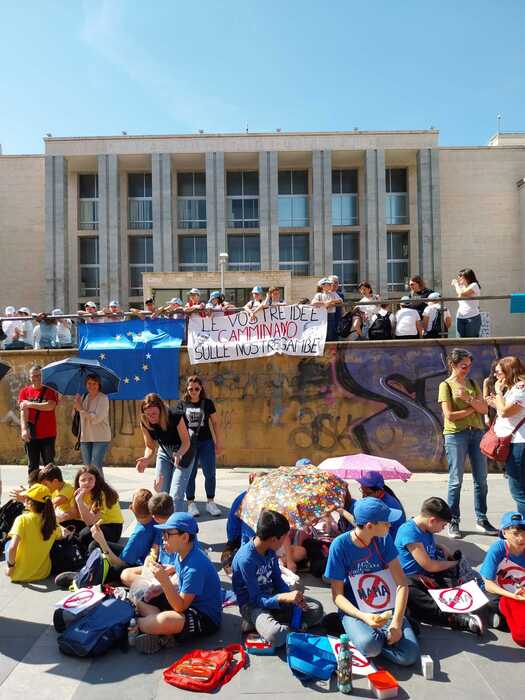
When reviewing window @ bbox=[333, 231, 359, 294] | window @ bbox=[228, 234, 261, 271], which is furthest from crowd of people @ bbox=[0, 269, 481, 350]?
window @ bbox=[333, 231, 359, 294]

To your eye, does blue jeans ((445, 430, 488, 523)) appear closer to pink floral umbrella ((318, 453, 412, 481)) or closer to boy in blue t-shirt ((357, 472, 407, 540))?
pink floral umbrella ((318, 453, 412, 481))

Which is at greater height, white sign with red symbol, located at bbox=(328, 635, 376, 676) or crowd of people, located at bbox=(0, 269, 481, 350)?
crowd of people, located at bbox=(0, 269, 481, 350)

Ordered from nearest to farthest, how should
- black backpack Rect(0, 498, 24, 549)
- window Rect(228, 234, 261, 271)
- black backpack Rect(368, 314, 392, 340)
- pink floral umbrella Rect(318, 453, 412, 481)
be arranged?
pink floral umbrella Rect(318, 453, 412, 481) < black backpack Rect(0, 498, 24, 549) < black backpack Rect(368, 314, 392, 340) < window Rect(228, 234, 261, 271)

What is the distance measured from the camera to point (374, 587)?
3.90m

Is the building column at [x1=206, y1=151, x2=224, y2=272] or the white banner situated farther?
the building column at [x1=206, y1=151, x2=224, y2=272]

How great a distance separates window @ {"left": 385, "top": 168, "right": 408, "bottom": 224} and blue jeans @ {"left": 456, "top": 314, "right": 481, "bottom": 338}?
2981 cm

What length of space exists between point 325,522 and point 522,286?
3788 centimetres

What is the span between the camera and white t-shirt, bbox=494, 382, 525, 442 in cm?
545

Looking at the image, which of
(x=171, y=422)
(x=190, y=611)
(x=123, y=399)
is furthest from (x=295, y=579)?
(x=123, y=399)

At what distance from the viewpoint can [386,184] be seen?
130 ft

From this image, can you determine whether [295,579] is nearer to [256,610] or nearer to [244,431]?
[256,610]

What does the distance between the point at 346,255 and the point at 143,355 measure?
3017cm

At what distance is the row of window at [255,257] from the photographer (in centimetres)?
3856

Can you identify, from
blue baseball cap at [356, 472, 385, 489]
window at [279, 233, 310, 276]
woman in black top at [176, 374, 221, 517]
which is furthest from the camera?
window at [279, 233, 310, 276]
